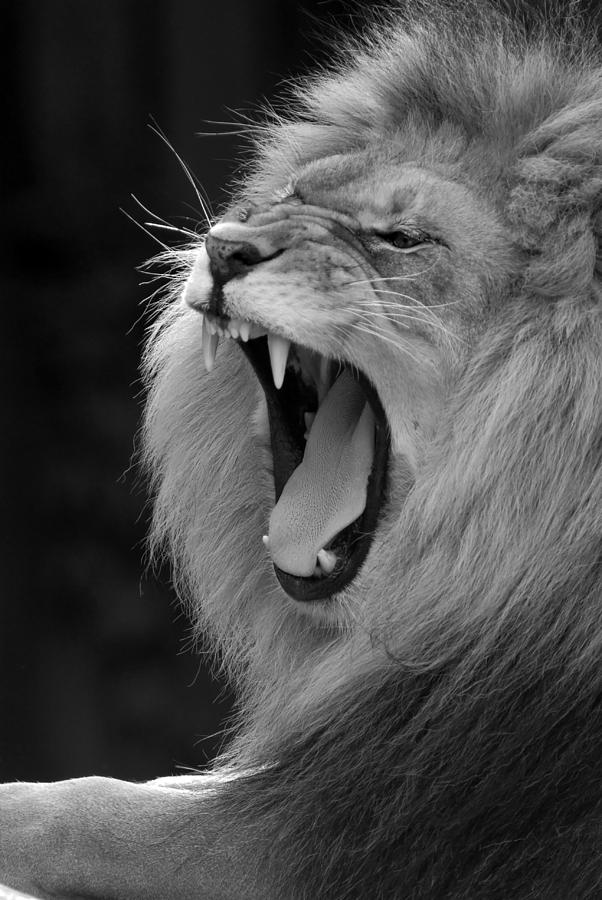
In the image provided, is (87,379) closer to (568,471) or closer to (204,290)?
(204,290)

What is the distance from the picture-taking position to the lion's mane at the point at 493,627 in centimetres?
150

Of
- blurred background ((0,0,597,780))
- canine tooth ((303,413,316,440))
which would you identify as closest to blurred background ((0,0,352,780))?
blurred background ((0,0,597,780))

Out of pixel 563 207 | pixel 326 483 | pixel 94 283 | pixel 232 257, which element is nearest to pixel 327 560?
pixel 326 483

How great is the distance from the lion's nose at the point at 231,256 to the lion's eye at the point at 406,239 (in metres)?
0.16

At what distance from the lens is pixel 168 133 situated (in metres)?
3.32

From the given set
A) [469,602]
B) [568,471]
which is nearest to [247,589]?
[469,602]

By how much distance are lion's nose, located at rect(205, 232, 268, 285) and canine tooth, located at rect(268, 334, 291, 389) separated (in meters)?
0.09

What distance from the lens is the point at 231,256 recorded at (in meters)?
1.63

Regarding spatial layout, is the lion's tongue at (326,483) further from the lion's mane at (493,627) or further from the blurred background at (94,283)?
the blurred background at (94,283)

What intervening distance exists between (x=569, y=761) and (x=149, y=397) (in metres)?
0.89

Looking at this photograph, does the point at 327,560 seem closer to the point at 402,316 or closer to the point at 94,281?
the point at 402,316

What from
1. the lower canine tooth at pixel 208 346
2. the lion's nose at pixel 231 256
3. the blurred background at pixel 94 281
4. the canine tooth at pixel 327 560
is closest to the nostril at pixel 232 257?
the lion's nose at pixel 231 256

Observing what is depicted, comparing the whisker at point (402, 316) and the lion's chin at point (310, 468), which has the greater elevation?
the whisker at point (402, 316)

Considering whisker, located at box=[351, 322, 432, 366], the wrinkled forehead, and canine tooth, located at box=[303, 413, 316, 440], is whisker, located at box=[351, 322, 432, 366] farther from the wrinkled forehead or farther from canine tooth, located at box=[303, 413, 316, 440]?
canine tooth, located at box=[303, 413, 316, 440]
